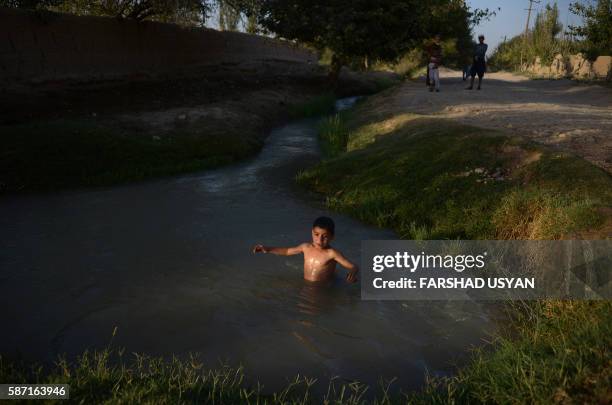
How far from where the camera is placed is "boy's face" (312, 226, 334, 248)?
5473mm

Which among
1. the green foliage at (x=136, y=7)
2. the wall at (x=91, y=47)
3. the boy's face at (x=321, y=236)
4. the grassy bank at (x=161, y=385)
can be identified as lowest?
the grassy bank at (x=161, y=385)

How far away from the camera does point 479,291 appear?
557 cm

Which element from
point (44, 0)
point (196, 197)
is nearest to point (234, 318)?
point (196, 197)

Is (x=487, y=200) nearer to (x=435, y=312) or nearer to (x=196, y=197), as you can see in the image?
(x=435, y=312)

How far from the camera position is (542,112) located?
39.9 feet

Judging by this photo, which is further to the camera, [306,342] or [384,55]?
[384,55]

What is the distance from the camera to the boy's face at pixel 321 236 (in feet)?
18.0

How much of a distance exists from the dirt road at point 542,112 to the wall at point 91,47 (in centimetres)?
752

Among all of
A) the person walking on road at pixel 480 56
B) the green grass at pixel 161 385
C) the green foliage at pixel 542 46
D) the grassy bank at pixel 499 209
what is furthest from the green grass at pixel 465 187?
the green foliage at pixel 542 46

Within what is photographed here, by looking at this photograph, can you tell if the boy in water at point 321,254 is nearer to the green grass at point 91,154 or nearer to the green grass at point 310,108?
the green grass at point 91,154

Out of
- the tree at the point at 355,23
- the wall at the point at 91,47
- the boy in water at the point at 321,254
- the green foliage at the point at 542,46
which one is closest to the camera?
the boy in water at the point at 321,254

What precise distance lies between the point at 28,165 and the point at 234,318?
6.22m

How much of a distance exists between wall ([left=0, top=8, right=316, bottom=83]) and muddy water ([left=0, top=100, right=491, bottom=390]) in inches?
248

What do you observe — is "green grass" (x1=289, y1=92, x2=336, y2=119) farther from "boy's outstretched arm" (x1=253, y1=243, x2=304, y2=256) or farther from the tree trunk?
"boy's outstretched arm" (x1=253, y1=243, x2=304, y2=256)
